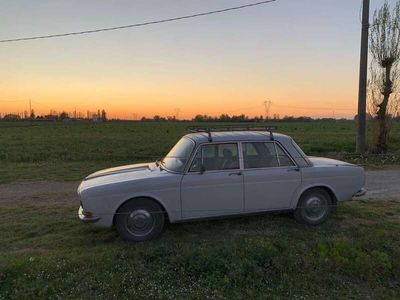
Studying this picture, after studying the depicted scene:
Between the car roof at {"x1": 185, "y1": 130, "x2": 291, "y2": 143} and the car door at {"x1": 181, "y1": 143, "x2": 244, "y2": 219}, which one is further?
the car roof at {"x1": 185, "y1": 130, "x2": 291, "y2": 143}

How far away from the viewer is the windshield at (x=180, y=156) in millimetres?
5495

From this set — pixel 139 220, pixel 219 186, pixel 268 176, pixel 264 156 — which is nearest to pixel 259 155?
pixel 264 156

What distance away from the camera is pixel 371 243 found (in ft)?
17.3

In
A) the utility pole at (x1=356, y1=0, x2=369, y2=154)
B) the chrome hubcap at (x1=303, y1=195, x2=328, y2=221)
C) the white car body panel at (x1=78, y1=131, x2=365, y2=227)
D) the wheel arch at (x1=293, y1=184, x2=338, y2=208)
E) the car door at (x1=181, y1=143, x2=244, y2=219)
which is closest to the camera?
the white car body panel at (x1=78, y1=131, x2=365, y2=227)

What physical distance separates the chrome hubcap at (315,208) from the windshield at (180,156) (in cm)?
209

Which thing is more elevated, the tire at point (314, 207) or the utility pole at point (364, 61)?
the utility pole at point (364, 61)

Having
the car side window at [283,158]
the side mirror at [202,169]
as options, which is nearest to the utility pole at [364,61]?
the car side window at [283,158]

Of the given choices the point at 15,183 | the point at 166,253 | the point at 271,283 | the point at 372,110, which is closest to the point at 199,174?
the point at 166,253

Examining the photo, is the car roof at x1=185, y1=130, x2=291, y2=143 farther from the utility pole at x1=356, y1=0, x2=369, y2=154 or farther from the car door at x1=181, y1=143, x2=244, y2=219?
the utility pole at x1=356, y1=0, x2=369, y2=154

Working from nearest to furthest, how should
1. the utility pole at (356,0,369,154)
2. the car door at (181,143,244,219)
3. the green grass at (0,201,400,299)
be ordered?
the green grass at (0,201,400,299) → the car door at (181,143,244,219) → the utility pole at (356,0,369,154)

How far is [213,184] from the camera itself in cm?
540

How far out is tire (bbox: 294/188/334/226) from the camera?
591 centimetres

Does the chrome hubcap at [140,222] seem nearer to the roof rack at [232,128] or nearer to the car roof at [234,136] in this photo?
the car roof at [234,136]

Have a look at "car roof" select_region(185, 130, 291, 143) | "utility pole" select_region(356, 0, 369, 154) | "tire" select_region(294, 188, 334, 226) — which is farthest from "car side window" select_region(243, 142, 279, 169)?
"utility pole" select_region(356, 0, 369, 154)
